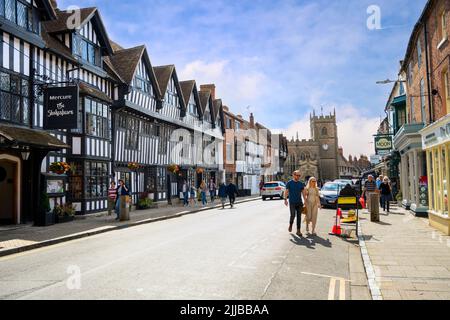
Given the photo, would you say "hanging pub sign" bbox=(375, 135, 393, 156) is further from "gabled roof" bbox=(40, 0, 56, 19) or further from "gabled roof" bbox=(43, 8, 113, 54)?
"gabled roof" bbox=(40, 0, 56, 19)

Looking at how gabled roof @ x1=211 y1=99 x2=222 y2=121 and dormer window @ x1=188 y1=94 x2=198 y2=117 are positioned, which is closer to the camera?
dormer window @ x1=188 y1=94 x2=198 y2=117

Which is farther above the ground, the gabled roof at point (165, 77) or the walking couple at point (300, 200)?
the gabled roof at point (165, 77)

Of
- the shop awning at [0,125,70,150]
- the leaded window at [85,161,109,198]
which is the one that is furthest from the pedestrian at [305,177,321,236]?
the leaded window at [85,161,109,198]

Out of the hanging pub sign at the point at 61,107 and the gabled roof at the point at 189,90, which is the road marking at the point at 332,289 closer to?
the hanging pub sign at the point at 61,107

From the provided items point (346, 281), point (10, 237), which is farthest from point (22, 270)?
point (346, 281)

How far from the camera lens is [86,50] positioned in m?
19.6

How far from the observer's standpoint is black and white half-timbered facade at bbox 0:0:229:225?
14.6 meters

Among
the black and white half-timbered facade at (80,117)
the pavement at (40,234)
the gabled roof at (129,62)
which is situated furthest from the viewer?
the gabled roof at (129,62)

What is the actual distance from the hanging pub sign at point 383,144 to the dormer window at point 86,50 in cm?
1789

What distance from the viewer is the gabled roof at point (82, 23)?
18344 mm

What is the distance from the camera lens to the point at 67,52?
1797 centimetres

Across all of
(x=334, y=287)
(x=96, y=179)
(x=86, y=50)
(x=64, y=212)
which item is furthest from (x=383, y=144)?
(x=334, y=287)

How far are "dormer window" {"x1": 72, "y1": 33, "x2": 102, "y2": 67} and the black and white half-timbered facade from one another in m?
0.05

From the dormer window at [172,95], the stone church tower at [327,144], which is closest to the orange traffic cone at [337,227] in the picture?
the dormer window at [172,95]
